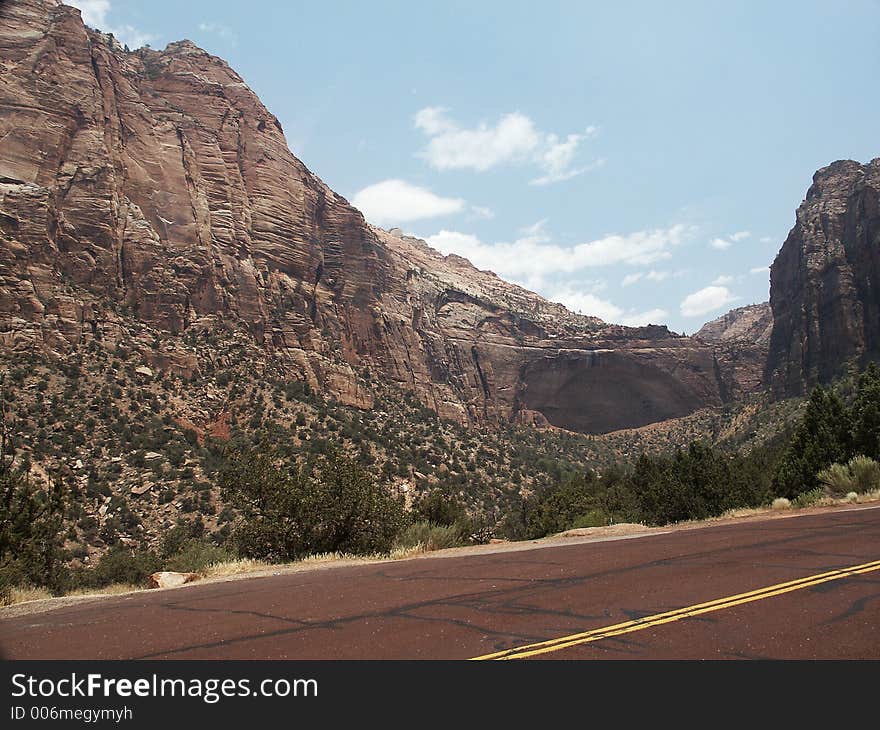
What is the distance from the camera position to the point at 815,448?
28.9 meters

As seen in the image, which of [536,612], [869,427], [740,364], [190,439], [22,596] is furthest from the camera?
[740,364]

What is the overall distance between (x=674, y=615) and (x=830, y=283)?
111 metres

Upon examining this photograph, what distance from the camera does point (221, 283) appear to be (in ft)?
241

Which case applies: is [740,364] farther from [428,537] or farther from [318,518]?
[318,518]

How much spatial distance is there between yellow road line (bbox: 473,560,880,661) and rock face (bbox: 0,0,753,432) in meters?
55.5

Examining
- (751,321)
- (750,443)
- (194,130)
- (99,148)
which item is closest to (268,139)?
(194,130)

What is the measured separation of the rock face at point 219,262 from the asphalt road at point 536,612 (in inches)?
1988

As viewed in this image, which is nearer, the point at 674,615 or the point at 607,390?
the point at 674,615

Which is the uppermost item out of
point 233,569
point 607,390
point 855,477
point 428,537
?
point 607,390

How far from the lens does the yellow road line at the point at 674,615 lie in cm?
538

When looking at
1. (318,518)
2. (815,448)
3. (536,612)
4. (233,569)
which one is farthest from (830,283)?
(536,612)

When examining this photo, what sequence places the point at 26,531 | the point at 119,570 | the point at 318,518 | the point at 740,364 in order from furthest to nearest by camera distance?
1. the point at 740,364
2. the point at 119,570
3. the point at 26,531
4. the point at 318,518

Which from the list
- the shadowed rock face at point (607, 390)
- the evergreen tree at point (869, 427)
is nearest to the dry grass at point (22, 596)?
the evergreen tree at point (869, 427)
